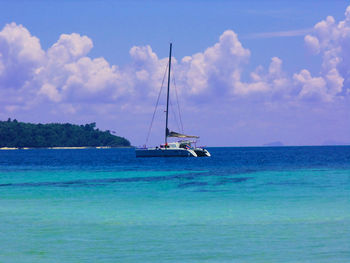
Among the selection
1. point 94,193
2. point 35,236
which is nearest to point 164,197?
point 94,193

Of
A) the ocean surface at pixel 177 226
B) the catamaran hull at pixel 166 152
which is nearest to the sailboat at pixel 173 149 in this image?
the catamaran hull at pixel 166 152

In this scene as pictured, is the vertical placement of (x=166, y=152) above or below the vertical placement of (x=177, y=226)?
above

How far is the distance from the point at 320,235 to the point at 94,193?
20.4 meters

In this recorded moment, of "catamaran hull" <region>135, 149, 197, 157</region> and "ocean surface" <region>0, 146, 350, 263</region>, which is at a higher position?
"catamaran hull" <region>135, 149, 197, 157</region>

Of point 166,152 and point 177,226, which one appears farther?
point 166,152

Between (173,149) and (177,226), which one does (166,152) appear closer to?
(173,149)

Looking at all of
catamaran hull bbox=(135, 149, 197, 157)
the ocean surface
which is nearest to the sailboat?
catamaran hull bbox=(135, 149, 197, 157)

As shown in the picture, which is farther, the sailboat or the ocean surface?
the sailboat

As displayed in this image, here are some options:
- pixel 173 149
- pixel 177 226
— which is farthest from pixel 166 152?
pixel 177 226

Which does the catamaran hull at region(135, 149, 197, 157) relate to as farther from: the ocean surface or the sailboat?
the ocean surface

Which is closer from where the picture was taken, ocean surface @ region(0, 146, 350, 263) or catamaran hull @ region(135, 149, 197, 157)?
ocean surface @ region(0, 146, 350, 263)

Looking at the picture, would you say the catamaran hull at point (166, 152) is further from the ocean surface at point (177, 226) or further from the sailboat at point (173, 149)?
the ocean surface at point (177, 226)

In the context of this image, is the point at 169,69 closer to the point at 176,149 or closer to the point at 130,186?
the point at 176,149

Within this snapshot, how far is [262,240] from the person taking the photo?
768 inches
